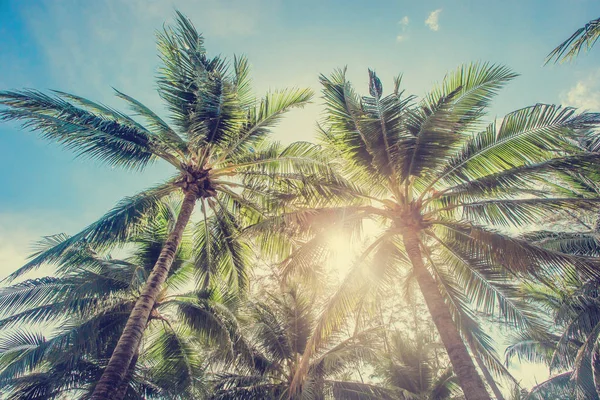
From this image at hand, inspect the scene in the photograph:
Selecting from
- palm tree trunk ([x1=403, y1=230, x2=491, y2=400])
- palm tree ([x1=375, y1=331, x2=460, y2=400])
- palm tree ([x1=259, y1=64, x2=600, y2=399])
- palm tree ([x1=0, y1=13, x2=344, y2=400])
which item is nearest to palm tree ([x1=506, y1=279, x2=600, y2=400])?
palm tree ([x1=259, y1=64, x2=600, y2=399])

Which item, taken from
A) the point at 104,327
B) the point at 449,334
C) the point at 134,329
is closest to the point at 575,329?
the point at 449,334

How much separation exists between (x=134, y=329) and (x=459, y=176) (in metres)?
6.73

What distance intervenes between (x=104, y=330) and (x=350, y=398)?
24.1 ft

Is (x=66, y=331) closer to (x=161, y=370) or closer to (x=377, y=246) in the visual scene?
(x=161, y=370)

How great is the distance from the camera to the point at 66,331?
8719mm

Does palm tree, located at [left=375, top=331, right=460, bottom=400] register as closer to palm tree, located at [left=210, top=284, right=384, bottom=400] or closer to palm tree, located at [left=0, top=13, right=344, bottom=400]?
palm tree, located at [left=210, top=284, right=384, bottom=400]

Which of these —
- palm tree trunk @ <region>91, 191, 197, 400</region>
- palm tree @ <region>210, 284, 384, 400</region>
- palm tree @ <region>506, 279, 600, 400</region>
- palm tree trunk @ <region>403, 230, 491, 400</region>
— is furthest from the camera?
palm tree @ <region>210, 284, 384, 400</region>

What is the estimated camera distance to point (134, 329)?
566 cm

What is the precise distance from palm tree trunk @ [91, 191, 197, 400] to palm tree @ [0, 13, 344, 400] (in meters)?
0.03

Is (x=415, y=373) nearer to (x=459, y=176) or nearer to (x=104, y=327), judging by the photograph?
(x=459, y=176)

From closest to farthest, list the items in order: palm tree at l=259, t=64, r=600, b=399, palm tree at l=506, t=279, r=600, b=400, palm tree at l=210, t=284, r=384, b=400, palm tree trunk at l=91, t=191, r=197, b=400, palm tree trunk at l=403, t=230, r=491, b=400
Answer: palm tree trunk at l=91, t=191, r=197, b=400
palm tree trunk at l=403, t=230, r=491, b=400
palm tree at l=259, t=64, r=600, b=399
palm tree at l=506, t=279, r=600, b=400
palm tree at l=210, t=284, r=384, b=400

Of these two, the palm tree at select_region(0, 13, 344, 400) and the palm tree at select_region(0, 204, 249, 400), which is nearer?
the palm tree at select_region(0, 13, 344, 400)

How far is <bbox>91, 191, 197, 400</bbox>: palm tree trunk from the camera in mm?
4864

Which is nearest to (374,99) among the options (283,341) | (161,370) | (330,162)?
(330,162)
